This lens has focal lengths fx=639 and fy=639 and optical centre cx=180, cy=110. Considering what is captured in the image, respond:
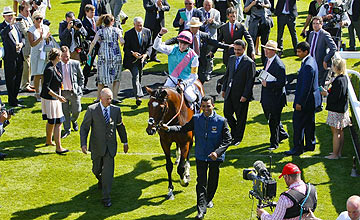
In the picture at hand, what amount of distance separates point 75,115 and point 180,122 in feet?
10.7

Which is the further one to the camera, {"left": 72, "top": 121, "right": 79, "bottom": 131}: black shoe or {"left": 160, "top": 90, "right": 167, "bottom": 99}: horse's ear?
{"left": 72, "top": 121, "right": 79, "bottom": 131}: black shoe

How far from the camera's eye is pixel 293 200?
6.97m

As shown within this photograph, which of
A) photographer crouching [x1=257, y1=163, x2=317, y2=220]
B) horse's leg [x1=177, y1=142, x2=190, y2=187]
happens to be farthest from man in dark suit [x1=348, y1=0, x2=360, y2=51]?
photographer crouching [x1=257, y1=163, x2=317, y2=220]

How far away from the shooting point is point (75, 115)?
12.7 m

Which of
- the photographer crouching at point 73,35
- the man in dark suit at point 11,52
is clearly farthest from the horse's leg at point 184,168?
the man in dark suit at point 11,52

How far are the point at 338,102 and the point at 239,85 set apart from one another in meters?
1.83

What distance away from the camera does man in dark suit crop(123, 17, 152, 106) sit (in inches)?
551

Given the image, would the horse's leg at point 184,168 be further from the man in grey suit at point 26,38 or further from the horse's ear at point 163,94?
the man in grey suit at point 26,38

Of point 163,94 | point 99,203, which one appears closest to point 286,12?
point 163,94

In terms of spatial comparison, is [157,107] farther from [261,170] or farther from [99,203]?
[261,170]

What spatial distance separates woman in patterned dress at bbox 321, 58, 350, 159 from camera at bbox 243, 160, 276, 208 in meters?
4.09

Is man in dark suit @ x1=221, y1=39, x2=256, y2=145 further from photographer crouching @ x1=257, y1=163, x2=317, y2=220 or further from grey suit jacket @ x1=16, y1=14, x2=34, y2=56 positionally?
grey suit jacket @ x1=16, y1=14, x2=34, y2=56

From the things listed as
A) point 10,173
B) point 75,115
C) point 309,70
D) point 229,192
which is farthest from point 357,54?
point 10,173

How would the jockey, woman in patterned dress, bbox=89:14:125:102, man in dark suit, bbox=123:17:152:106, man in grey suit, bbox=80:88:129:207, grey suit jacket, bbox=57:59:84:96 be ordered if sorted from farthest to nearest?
1. man in dark suit, bbox=123:17:152:106
2. woman in patterned dress, bbox=89:14:125:102
3. grey suit jacket, bbox=57:59:84:96
4. the jockey
5. man in grey suit, bbox=80:88:129:207
